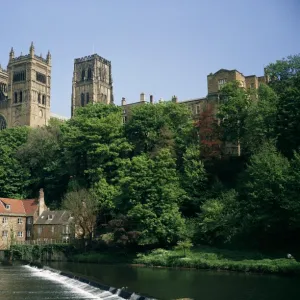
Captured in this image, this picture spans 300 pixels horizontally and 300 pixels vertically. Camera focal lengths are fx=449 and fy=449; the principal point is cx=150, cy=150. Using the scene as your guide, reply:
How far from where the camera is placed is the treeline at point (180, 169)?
51.6m

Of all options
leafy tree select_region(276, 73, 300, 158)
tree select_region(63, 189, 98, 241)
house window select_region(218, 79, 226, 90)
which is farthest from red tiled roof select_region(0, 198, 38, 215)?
leafy tree select_region(276, 73, 300, 158)

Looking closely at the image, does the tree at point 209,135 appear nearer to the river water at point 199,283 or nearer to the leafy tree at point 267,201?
the leafy tree at point 267,201

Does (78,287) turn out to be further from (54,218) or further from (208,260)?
(54,218)

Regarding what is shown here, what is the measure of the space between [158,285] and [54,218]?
36.6 meters

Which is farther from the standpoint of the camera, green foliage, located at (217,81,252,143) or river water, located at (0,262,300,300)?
green foliage, located at (217,81,252,143)

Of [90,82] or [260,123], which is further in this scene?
[90,82]

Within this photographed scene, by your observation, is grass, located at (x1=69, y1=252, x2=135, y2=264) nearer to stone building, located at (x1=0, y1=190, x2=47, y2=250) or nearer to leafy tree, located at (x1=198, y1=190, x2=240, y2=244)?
leafy tree, located at (x1=198, y1=190, x2=240, y2=244)

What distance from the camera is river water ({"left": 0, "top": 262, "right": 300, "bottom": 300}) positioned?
33.3m

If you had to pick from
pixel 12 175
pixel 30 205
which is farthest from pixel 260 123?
pixel 12 175

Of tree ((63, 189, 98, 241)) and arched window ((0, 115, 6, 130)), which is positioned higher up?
arched window ((0, 115, 6, 130))

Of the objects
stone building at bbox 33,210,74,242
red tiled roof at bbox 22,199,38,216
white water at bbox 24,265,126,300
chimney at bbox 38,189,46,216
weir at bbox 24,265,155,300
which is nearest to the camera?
weir at bbox 24,265,155,300

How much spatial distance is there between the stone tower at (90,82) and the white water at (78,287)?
104 metres

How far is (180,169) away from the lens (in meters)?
68.5

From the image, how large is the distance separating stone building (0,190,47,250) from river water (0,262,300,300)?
22.9 meters
